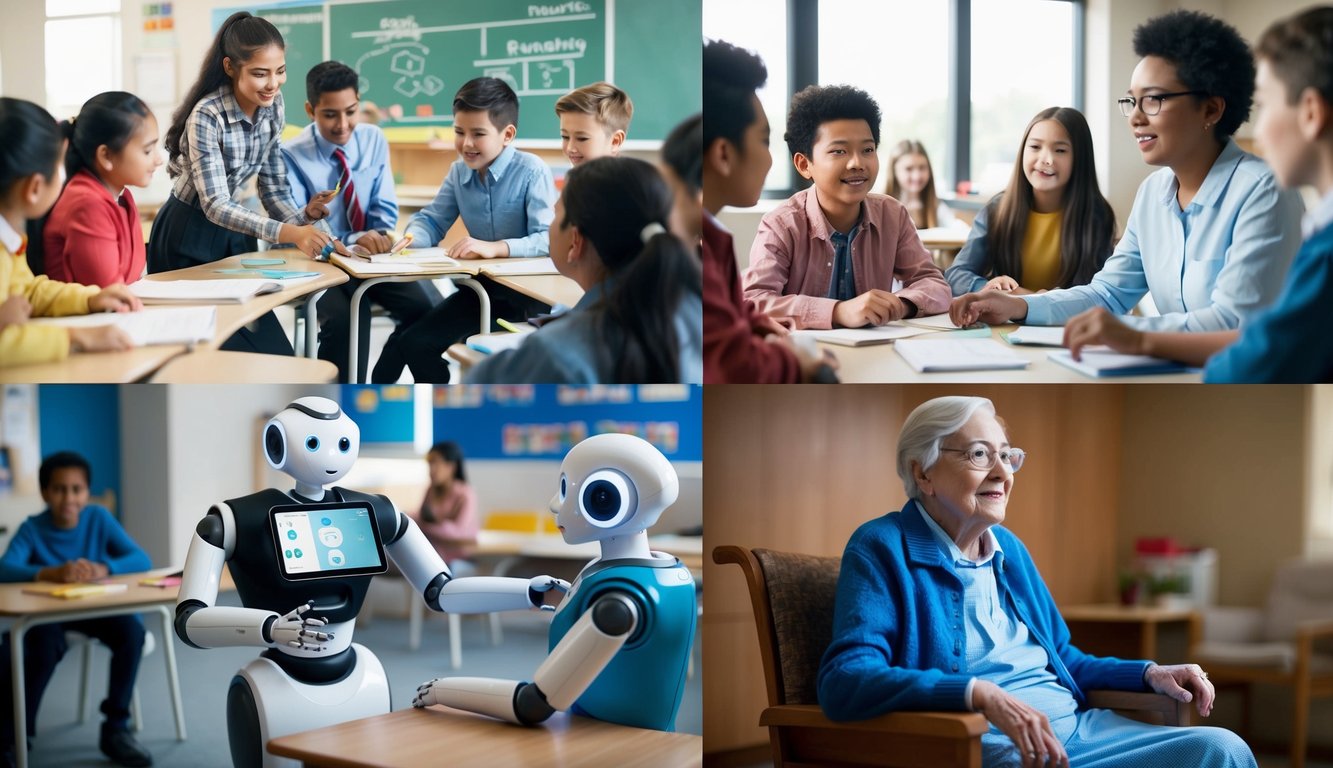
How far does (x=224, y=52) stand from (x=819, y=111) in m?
1.31

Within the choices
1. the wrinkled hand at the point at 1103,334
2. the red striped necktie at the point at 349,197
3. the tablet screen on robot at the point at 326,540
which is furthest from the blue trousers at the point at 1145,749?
the red striped necktie at the point at 349,197

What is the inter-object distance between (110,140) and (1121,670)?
2.45 m

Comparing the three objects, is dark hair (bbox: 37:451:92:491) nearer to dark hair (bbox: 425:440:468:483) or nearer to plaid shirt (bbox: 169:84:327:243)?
plaid shirt (bbox: 169:84:327:243)

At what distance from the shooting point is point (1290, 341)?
7.35 feet

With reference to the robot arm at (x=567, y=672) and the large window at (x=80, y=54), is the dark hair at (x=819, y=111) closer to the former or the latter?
the robot arm at (x=567, y=672)

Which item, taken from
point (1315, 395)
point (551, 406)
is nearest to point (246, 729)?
→ point (1315, 395)

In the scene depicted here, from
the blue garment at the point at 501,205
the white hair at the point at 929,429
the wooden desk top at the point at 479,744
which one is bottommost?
the wooden desk top at the point at 479,744

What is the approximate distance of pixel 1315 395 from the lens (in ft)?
9.39

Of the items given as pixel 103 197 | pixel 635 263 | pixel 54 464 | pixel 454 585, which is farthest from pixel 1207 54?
pixel 54 464

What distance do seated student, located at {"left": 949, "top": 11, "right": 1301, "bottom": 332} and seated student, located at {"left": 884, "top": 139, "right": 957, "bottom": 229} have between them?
23 centimetres

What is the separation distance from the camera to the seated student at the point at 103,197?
101 inches

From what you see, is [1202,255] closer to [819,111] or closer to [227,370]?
[819,111]

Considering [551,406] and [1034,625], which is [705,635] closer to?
[1034,625]

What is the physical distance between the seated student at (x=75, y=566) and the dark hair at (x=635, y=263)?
2114mm
